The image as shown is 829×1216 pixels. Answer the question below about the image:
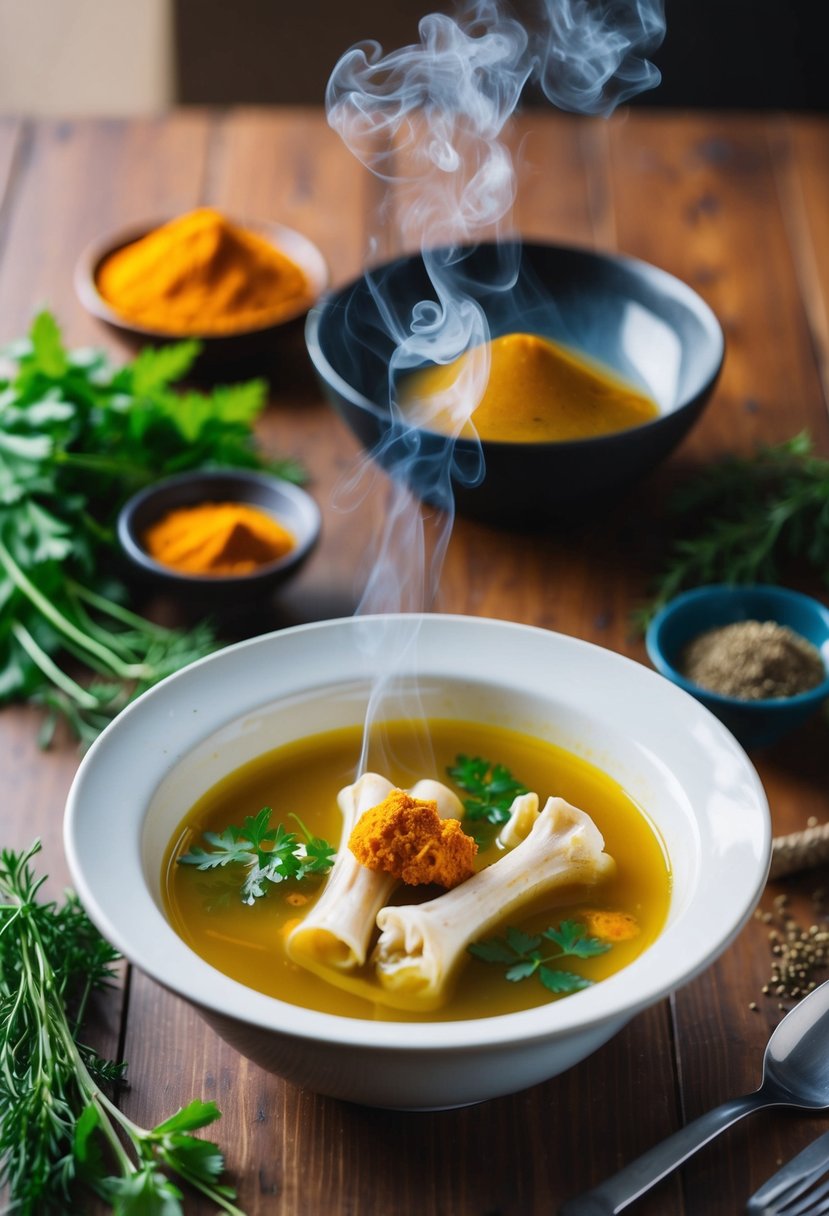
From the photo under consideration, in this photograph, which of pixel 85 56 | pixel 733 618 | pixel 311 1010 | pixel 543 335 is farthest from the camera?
pixel 85 56


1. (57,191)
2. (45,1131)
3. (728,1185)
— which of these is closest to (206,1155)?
(45,1131)

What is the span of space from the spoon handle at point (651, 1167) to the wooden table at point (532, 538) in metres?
0.03

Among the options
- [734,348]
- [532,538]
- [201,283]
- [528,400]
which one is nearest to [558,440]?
[528,400]

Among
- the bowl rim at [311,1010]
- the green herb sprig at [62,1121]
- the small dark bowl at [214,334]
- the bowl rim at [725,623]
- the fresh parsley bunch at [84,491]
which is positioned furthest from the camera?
the small dark bowl at [214,334]

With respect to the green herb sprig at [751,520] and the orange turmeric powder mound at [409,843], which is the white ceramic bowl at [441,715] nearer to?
the orange turmeric powder mound at [409,843]

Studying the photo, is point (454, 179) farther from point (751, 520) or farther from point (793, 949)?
point (793, 949)

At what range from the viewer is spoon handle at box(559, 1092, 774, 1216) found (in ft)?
3.59

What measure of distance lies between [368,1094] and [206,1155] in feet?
0.52

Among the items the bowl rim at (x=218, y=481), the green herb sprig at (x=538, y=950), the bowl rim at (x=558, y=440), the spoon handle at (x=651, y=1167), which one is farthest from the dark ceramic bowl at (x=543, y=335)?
the spoon handle at (x=651, y=1167)

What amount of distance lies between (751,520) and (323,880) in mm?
993

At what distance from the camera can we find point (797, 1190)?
3.65ft

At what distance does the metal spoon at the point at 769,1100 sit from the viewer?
1099mm

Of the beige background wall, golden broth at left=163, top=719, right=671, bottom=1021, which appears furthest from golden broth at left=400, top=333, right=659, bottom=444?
the beige background wall

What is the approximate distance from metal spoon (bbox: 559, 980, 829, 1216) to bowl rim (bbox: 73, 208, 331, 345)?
4.79 ft
